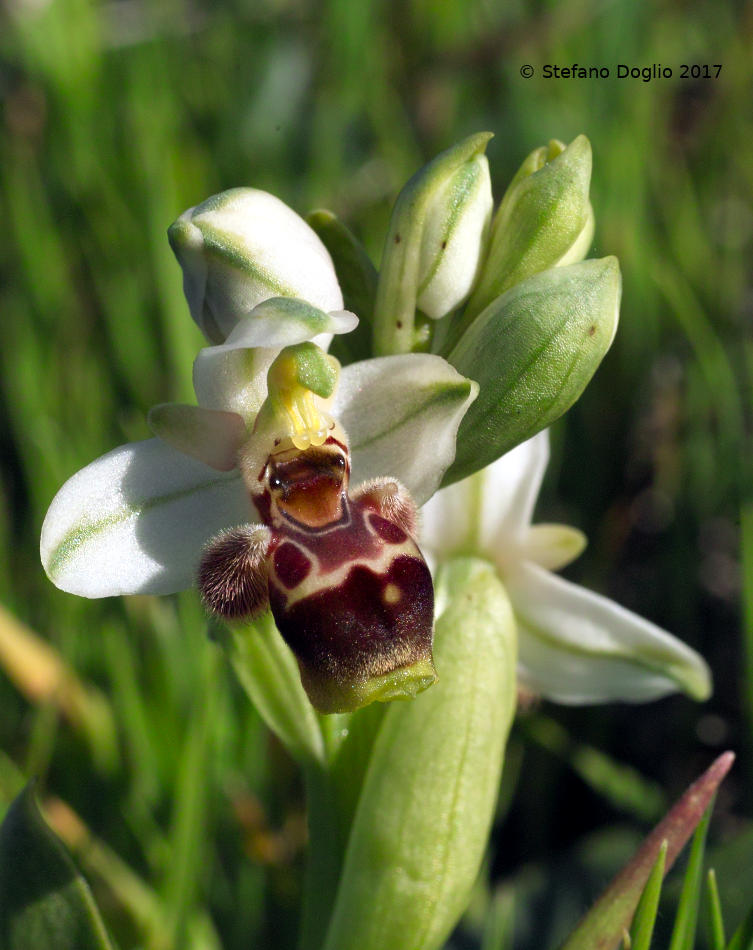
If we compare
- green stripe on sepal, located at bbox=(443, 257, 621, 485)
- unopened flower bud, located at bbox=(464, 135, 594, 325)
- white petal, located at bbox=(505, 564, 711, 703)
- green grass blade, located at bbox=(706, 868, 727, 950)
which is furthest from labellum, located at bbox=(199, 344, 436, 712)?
white petal, located at bbox=(505, 564, 711, 703)

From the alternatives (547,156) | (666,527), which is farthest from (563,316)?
(666,527)

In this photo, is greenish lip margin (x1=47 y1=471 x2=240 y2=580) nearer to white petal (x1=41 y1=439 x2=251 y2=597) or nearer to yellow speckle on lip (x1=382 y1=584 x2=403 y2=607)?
white petal (x1=41 y1=439 x2=251 y2=597)

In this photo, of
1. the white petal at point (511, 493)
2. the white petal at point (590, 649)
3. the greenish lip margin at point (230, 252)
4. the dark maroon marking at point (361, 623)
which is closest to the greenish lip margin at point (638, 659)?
the white petal at point (590, 649)

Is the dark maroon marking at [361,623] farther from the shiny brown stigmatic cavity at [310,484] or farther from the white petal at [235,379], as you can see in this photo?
the white petal at [235,379]

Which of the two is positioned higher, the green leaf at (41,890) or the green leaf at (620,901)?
the green leaf at (41,890)

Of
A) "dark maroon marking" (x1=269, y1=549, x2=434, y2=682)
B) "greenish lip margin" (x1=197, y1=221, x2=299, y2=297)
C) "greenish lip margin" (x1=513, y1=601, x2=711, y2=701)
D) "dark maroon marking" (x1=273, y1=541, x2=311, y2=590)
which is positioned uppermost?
"greenish lip margin" (x1=197, y1=221, x2=299, y2=297)

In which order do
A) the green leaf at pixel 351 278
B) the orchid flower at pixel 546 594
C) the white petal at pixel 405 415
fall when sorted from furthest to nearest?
the orchid flower at pixel 546 594 < the green leaf at pixel 351 278 < the white petal at pixel 405 415
